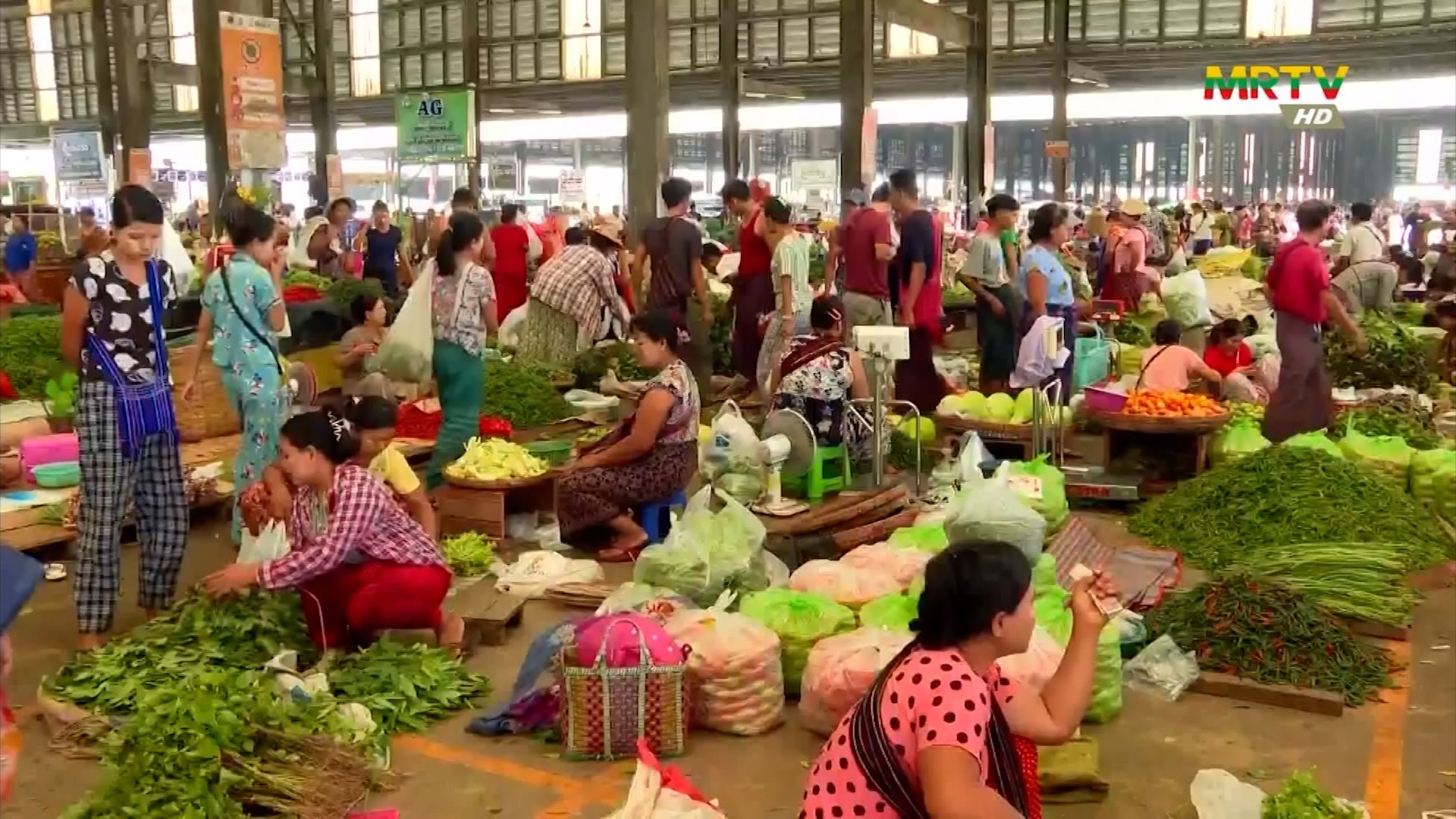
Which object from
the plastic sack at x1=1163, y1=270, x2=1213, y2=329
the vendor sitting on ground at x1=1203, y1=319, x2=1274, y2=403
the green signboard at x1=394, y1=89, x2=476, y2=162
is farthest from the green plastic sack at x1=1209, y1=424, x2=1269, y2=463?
the green signboard at x1=394, y1=89, x2=476, y2=162

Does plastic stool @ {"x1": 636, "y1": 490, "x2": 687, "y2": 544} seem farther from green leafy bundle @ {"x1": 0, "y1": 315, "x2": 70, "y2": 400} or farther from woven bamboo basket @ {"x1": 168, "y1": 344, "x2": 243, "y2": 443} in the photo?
green leafy bundle @ {"x1": 0, "y1": 315, "x2": 70, "y2": 400}

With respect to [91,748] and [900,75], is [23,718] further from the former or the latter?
[900,75]

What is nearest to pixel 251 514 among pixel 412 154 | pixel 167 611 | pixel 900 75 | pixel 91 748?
pixel 167 611

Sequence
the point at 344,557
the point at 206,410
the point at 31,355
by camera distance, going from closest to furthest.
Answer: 1. the point at 344,557
2. the point at 206,410
3. the point at 31,355

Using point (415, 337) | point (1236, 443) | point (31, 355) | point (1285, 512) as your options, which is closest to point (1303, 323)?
point (1236, 443)

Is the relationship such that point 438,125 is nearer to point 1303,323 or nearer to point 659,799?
point 1303,323

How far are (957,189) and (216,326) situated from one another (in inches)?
793

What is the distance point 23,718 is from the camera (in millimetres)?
4738

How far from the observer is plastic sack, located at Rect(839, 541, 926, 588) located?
5.42 metres

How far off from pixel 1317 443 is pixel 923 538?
2.67m

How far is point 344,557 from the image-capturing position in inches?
188

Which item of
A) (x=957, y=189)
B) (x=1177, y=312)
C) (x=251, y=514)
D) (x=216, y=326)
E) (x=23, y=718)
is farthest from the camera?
(x=957, y=189)

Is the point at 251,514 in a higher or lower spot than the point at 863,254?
lower

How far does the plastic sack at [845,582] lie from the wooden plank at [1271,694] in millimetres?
1165
